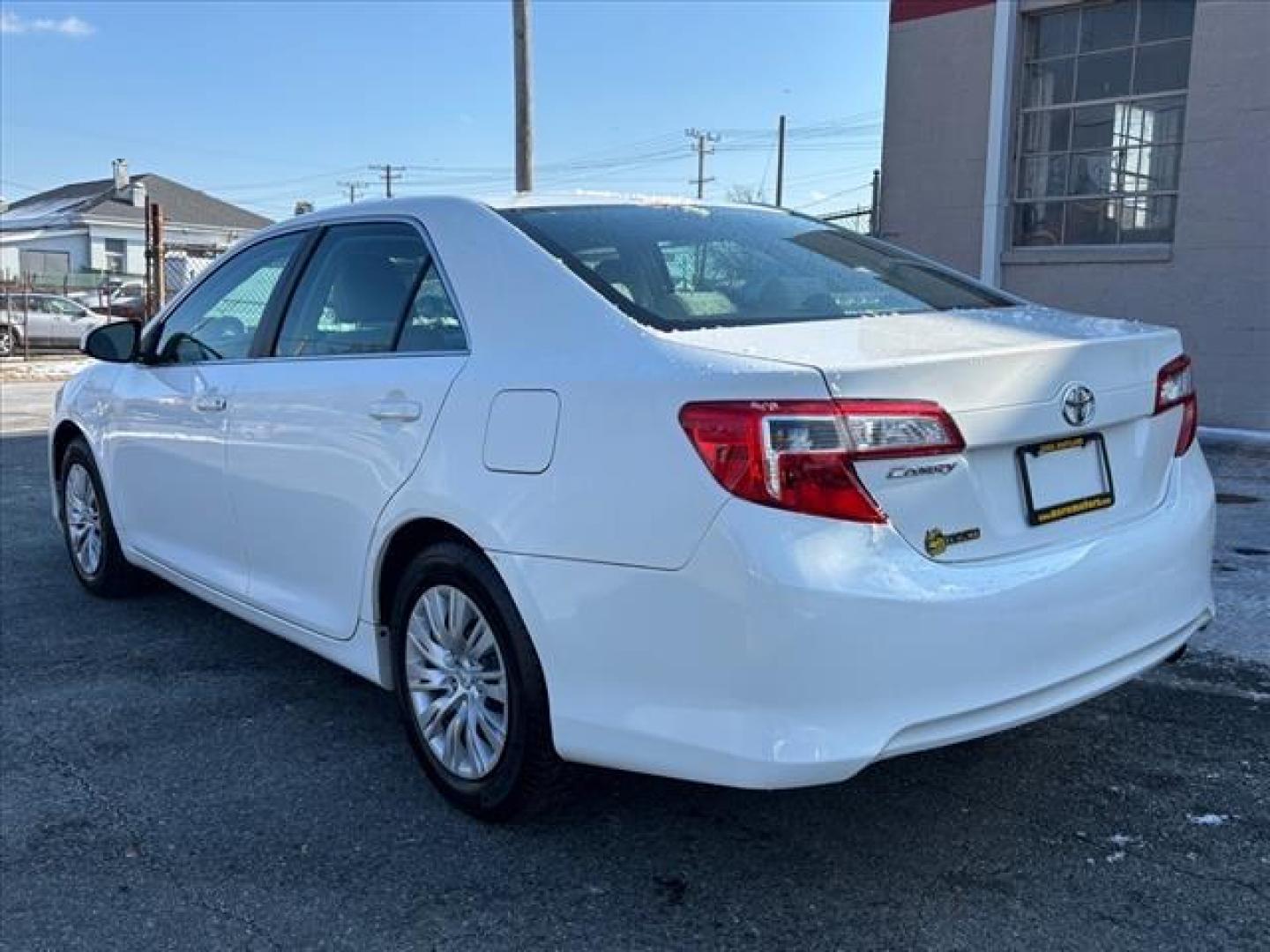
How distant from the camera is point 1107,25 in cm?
983

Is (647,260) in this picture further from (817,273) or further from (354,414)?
(354,414)

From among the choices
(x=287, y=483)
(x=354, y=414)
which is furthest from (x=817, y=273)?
(x=287, y=483)

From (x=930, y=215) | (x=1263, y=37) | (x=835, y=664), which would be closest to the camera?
(x=835, y=664)

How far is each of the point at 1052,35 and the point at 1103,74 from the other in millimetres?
620

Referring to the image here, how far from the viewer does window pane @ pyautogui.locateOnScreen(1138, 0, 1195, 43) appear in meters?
9.30

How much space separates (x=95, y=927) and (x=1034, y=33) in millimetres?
10221

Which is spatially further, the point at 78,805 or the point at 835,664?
the point at 78,805

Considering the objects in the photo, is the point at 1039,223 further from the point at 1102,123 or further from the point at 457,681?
the point at 457,681

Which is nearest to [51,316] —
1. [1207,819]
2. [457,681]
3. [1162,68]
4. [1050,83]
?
[1050,83]

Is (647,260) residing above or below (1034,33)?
below

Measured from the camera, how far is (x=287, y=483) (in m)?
3.67

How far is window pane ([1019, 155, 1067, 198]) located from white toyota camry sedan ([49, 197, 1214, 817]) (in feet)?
24.0

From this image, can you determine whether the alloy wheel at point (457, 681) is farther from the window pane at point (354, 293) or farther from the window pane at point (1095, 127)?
the window pane at point (1095, 127)

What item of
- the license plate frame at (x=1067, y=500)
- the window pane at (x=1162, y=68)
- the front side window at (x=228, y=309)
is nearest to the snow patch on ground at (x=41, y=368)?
the front side window at (x=228, y=309)
